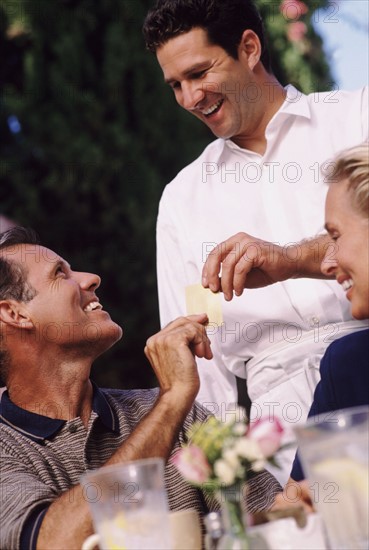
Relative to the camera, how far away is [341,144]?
290cm

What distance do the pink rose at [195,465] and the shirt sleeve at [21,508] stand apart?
57 cm

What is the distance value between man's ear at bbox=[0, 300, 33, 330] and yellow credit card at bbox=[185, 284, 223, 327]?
1.71ft

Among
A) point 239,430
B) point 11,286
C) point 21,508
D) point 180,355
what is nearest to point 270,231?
point 11,286

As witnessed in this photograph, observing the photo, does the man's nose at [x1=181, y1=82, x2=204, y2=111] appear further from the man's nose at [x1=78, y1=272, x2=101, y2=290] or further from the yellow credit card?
the yellow credit card

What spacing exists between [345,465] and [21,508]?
78 cm

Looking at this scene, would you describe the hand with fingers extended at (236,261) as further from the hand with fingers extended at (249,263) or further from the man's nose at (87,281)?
the man's nose at (87,281)

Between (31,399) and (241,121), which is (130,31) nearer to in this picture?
(241,121)

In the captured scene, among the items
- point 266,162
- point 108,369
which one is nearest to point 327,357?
point 266,162

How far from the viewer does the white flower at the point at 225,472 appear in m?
1.29

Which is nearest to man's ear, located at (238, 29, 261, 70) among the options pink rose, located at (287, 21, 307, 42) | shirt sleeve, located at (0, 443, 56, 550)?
shirt sleeve, located at (0, 443, 56, 550)

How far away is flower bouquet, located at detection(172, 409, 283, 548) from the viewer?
4.27 ft

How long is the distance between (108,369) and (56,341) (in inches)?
93.2

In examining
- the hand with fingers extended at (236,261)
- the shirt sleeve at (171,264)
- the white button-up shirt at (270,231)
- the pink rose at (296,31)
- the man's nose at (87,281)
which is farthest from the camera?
the pink rose at (296,31)

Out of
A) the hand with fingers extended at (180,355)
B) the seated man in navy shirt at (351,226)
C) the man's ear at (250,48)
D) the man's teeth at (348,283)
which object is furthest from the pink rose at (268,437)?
the man's ear at (250,48)
